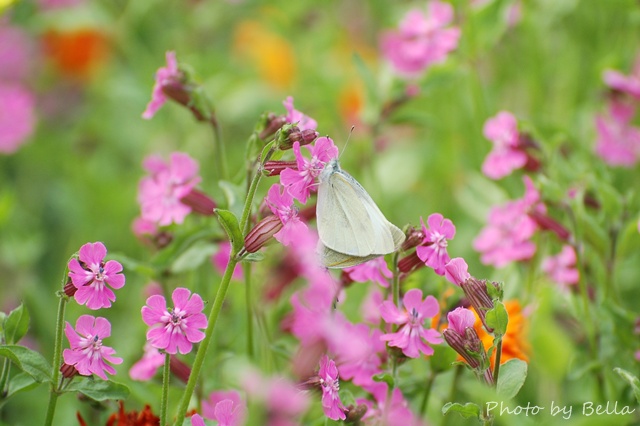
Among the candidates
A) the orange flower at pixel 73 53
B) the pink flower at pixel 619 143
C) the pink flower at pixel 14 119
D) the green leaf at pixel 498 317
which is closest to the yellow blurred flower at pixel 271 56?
the orange flower at pixel 73 53

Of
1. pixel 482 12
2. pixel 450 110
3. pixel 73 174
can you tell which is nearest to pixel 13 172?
pixel 73 174

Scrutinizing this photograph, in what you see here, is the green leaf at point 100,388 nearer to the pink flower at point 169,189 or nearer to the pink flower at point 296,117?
the pink flower at point 169,189

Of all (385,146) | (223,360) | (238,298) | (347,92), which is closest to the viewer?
(223,360)

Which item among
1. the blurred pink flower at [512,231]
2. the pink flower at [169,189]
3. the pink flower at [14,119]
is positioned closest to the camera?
the pink flower at [169,189]

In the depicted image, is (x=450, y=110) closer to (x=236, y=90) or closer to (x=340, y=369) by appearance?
(x=236, y=90)

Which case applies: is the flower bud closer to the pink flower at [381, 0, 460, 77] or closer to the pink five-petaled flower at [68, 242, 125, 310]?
the pink five-petaled flower at [68, 242, 125, 310]
